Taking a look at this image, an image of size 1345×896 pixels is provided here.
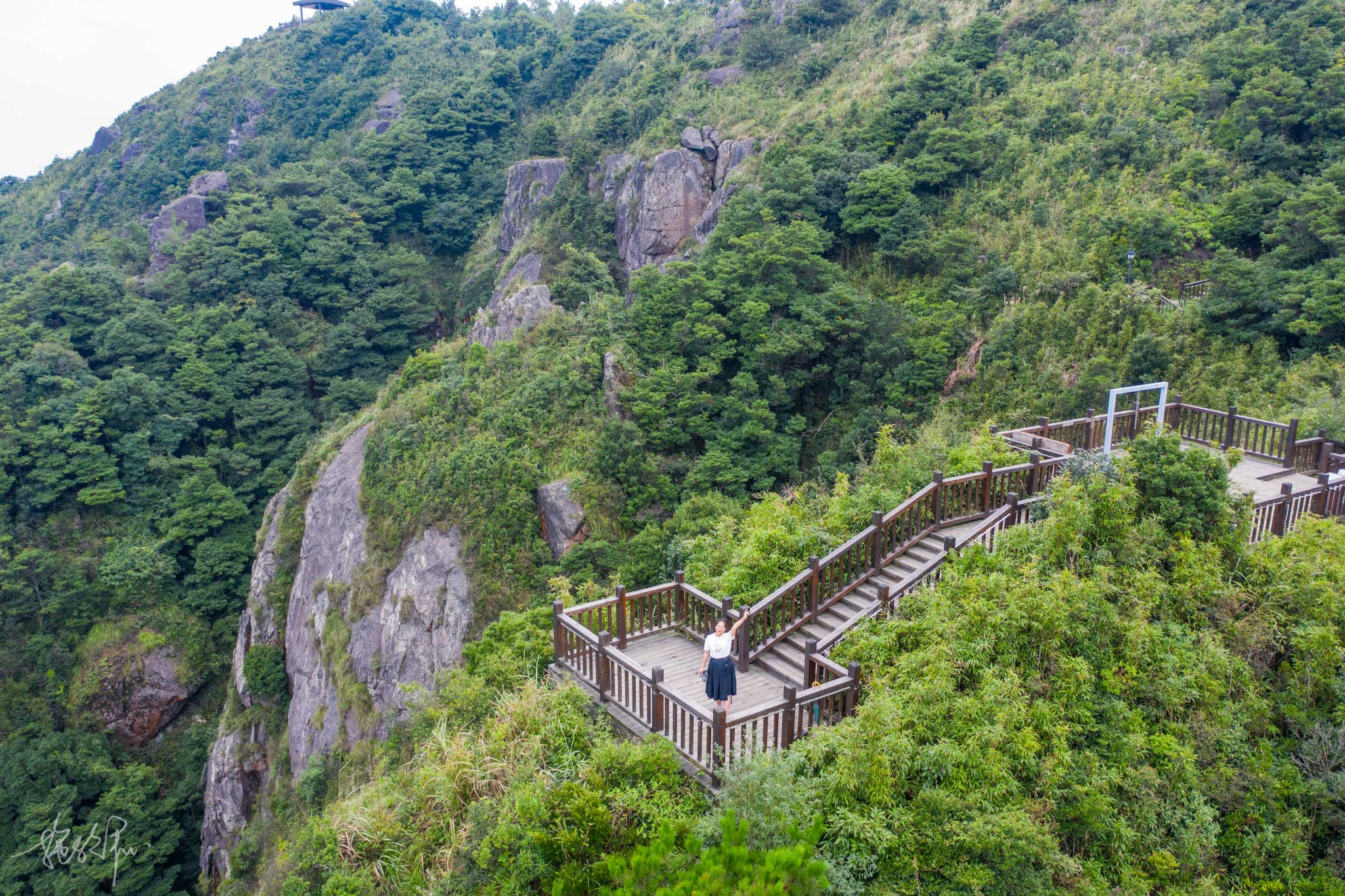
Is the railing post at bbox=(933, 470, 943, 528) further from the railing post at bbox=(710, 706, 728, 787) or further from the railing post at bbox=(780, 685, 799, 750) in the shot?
the railing post at bbox=(710, 706, 728, 787)

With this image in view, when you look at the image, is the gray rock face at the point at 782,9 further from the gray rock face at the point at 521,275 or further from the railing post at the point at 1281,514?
the railing post at the point at 1281,514

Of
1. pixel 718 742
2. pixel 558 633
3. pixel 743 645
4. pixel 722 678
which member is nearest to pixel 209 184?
pixel 558 633

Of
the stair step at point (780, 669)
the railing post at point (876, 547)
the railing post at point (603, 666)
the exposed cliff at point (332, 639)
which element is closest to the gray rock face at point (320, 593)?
the exposed cliff at point (332, 639)

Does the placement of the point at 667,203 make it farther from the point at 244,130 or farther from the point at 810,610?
the point at 244,130

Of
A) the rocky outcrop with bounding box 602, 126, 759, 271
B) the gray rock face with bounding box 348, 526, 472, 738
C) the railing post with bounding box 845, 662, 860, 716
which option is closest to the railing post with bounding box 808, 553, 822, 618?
the railing post with bounding box 845, 662, 860, 716

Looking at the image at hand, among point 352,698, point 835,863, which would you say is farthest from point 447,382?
point 835,863

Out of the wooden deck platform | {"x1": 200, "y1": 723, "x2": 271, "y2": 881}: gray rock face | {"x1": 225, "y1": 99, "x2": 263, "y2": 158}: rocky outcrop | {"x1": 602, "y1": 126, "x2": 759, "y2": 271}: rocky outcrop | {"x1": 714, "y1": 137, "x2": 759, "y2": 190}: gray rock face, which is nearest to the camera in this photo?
the wooden deck platform

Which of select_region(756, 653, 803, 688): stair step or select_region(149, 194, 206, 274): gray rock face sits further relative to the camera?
select_region(149, 194, 206, 274): gray rock face
